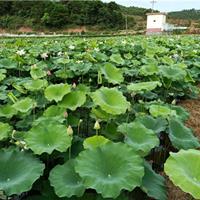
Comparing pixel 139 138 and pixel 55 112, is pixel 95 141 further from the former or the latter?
pixel 55 112

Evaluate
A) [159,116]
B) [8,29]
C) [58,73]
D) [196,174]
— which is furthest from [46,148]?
[8,29]

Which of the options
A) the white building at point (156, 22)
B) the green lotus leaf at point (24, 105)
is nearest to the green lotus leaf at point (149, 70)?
the green lotus leaf at point (24, 105)

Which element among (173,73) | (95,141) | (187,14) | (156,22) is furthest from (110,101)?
(187,14)

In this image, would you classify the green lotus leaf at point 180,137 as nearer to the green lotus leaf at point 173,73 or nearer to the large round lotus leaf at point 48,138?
the large round lotus leaf at point 48,138

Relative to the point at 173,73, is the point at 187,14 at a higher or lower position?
lower

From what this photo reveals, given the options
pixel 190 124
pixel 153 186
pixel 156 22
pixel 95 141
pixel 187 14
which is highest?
pixel 95 141

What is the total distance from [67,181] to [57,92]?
1.03 meters

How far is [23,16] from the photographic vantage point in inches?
1930

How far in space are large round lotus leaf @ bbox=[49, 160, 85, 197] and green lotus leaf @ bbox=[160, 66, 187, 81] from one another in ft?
6.58

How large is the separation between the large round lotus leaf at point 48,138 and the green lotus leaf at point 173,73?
6.03 ft

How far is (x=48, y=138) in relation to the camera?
2.07 meters

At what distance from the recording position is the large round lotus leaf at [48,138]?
6.48 ft

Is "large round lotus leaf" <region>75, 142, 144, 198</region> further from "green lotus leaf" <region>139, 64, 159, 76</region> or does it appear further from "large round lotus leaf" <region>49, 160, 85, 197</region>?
"green lotus leaf" <region>139, 64, 159, 76</region>

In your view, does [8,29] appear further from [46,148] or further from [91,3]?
[46,148]
